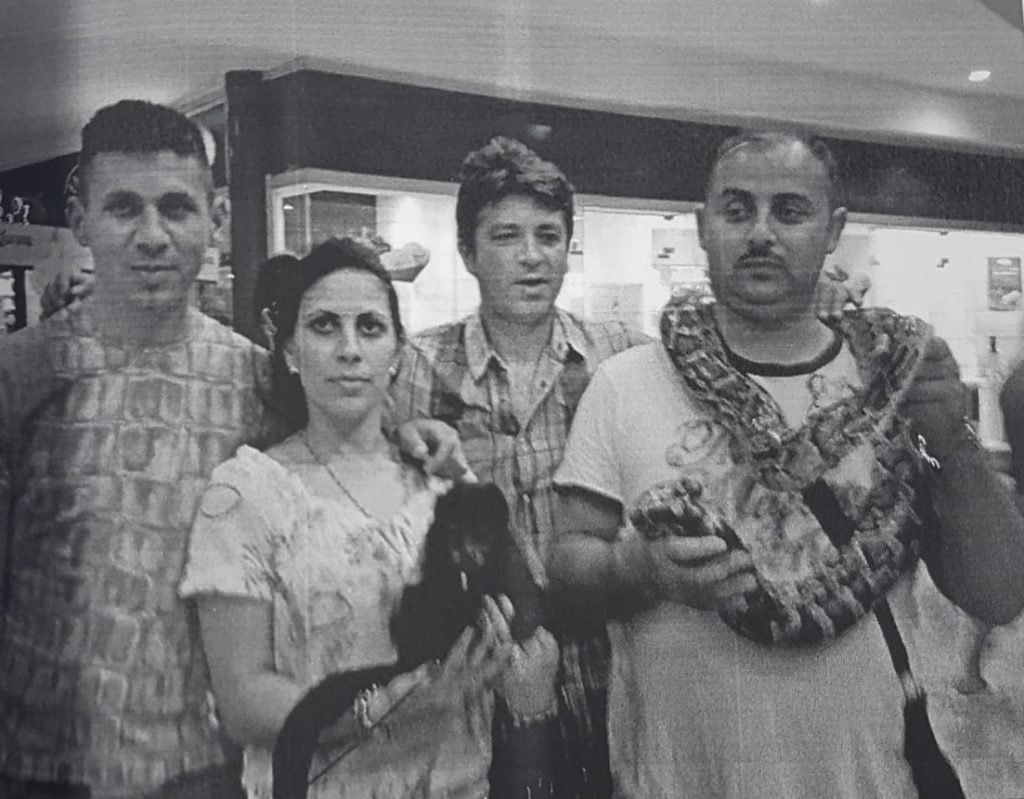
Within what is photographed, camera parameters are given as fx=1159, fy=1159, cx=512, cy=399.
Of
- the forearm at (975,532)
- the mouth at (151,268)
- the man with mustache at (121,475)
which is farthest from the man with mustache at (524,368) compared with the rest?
the forearm at (975,532)

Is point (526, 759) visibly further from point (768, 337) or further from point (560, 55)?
point (560, 55)

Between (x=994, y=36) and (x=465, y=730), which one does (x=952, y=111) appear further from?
(x=465, y=730)

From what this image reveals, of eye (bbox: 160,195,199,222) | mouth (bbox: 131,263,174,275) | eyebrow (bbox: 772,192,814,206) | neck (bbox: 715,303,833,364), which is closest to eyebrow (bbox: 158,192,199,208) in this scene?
eye (bbox: 160,195,199,222)

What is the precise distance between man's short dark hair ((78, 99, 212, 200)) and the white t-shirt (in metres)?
1.01

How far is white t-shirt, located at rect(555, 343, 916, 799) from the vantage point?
2516 millimetres

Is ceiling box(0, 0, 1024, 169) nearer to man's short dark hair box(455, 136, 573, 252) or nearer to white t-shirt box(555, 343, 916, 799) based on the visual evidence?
man's short dark hair box(455, 136, 573, 252)

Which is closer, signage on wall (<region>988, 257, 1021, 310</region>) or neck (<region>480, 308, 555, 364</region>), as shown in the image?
neck (<region>480, 308, 555, 364</region>)

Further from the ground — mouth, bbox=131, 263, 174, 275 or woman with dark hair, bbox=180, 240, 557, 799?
mouth, bbox=131, 263, 174, 275

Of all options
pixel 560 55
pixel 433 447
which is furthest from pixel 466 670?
pixel 560 55

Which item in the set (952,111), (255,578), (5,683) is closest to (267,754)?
(255,578)

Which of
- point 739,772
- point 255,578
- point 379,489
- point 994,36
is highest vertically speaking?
point 994,36

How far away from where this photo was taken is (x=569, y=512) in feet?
8.20

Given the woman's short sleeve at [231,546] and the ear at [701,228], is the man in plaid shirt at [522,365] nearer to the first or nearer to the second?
the ear at [701,228]

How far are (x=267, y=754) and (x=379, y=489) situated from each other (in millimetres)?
602
